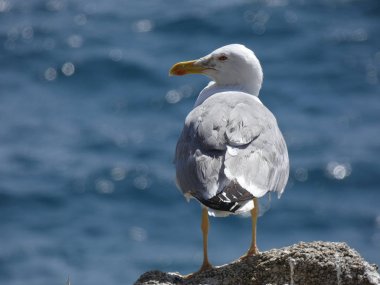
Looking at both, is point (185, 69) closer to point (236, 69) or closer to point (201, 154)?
point (236, 69)

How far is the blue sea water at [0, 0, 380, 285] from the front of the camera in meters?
17.9

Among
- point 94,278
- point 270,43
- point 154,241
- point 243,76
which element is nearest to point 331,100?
point 270,43

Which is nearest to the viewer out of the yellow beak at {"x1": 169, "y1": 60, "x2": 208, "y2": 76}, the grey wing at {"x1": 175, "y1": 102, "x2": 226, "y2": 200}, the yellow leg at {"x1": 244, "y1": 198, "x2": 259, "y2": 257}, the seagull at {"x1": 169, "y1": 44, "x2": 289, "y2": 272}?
the seagull at {"x1": 169, "y1": 44, "x2": 289, "y2": 272}

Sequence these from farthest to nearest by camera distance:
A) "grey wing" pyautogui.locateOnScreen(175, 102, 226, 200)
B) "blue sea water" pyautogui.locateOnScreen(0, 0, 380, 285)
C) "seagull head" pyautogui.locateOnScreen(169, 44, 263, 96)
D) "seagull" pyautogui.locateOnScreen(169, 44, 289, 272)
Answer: "blue sea water" pyautogui.locateOnScreen(0, 0, 380, 285)
"seagull head" pyautogui.locateOnScreen(169, 44, 263, 96)
"grey wing" pyautogui.locateOnScreen(175, 102, 226, 200)
"seagull" pyautogui.locateOnScreen(169, 44, 289, 272)

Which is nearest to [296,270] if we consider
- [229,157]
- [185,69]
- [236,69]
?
[229,157]

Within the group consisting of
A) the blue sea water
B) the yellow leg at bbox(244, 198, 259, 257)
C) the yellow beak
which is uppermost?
the blue sea water

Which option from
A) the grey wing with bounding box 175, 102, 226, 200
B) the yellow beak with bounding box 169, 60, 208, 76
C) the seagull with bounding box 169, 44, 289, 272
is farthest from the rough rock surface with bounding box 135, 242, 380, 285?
the yellow beak with bounding box 169, 60, 208, 76

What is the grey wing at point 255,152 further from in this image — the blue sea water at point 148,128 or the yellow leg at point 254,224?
the blue sea water at point 148,128

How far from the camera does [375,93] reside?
2127 centimetres

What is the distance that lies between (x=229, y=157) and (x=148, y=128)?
13220mm

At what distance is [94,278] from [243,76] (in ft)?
31.8

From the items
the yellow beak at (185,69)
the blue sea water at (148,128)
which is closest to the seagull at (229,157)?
the yellow beak at (185,69)

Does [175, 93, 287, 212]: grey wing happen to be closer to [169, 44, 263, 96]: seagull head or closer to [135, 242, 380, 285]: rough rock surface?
[135, 242, 380, 285]: rough rock surface

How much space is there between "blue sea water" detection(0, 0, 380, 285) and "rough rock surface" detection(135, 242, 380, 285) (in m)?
10.3
